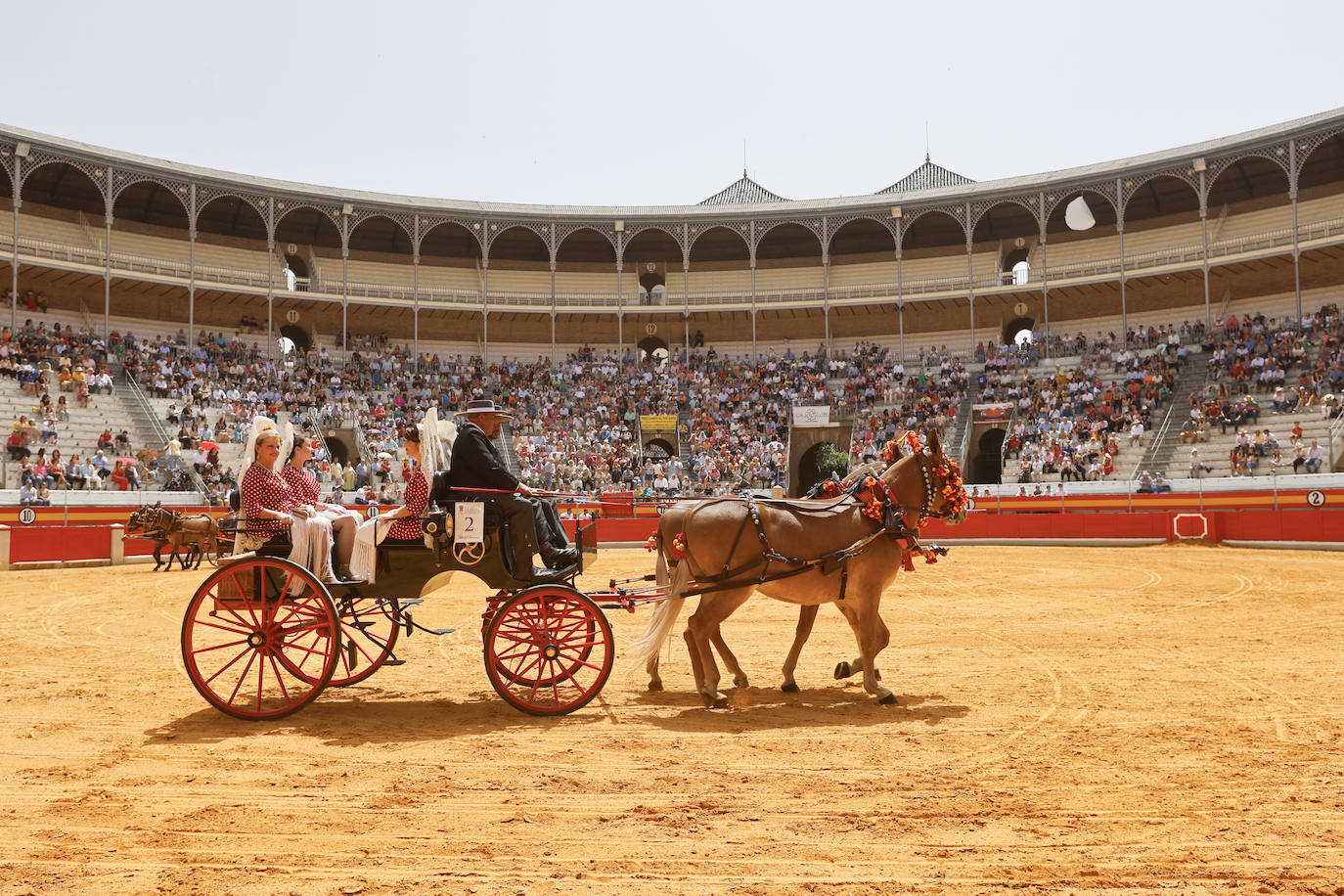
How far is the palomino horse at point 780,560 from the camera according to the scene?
21.4ft

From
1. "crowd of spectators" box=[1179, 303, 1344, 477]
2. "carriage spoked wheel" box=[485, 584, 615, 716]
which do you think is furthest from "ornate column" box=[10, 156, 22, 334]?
"crowd of spectators" box=[1179, 303, 1344, 477]

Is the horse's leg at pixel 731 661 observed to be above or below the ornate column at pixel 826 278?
below

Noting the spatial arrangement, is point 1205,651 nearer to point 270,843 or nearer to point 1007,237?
point 270,843

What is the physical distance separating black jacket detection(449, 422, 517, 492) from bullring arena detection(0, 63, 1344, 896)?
0.19 meters

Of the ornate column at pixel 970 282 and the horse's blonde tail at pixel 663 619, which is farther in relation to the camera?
the ornate column at pixel 970 282

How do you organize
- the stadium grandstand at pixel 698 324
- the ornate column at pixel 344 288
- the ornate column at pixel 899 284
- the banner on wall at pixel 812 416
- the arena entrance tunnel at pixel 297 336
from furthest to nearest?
the arena entrance tunnel at pixel 297 336, the ornate column at pixel 899 284, the ornate column at pixel 344 288, the banner on wall at pixel 812 416, the stadium grandstand at pixel 698 324

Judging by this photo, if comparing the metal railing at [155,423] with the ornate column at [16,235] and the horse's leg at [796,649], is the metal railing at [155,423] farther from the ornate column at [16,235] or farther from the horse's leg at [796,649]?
the horse's leg at [796,649]

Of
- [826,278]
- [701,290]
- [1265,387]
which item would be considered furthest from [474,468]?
[701,290]

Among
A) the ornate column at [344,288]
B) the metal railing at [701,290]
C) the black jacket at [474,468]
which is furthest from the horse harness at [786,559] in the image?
the ornate column at [344,288]

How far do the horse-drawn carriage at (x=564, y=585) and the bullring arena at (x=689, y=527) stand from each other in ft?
0.16

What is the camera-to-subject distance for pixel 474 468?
6281 millimetres

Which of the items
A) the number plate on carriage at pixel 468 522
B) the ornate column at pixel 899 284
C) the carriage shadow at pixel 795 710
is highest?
the ornate column at pixel 899 284

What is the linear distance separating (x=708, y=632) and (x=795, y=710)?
0.77m

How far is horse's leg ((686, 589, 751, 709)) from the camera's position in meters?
6.44
